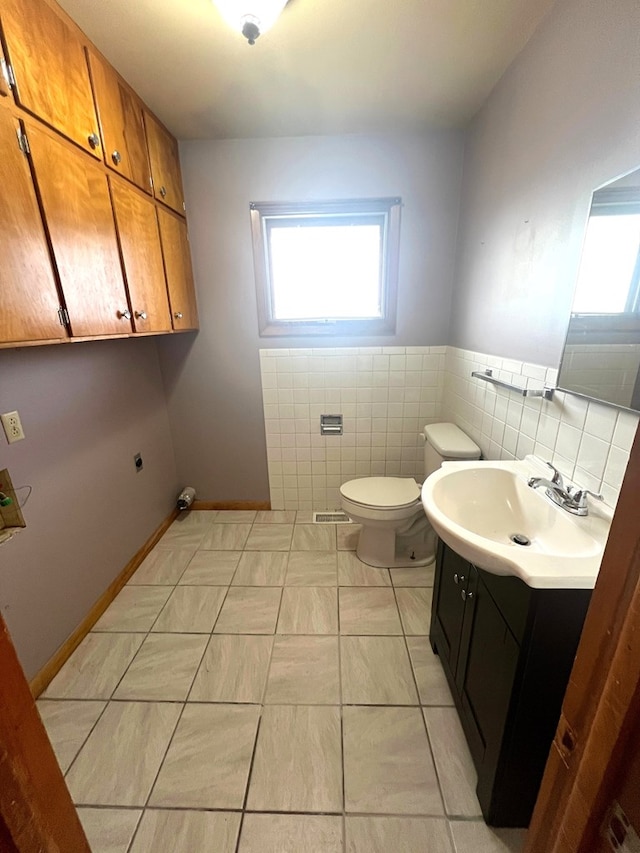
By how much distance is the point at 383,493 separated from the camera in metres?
1.92

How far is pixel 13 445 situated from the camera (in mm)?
1241

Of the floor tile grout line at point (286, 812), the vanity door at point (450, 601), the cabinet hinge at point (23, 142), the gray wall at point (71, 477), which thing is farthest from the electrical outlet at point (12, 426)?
the vanity door at point (450, 601)

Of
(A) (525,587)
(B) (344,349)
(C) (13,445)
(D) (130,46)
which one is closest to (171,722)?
(C) (13,445)

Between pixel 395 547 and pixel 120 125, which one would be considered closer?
pixel 120 125

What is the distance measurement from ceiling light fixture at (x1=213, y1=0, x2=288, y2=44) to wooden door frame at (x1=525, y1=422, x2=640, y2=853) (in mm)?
1630

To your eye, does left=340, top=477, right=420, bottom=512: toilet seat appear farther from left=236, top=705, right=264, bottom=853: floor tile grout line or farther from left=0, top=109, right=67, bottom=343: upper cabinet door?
left=0, top=109, right=67, bottom=343: upper cabinet door

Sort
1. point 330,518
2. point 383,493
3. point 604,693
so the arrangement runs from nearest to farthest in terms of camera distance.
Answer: point 604,693 → point 383,493 → point 330,518

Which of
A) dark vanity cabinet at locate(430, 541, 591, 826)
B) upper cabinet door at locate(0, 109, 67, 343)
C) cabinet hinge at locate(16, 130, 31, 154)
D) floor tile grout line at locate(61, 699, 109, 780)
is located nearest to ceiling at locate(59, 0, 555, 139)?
cabinet hinge at locate(16, 130, 31, 154)

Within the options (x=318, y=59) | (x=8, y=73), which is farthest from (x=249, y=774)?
(x=318, y=59)

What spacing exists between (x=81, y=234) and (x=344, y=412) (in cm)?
161

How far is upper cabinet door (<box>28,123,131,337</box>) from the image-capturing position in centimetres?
110

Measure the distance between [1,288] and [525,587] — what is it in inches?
62.6

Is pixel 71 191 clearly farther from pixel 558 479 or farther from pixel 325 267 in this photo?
pixel 558 479

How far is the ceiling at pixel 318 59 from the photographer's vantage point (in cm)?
116
